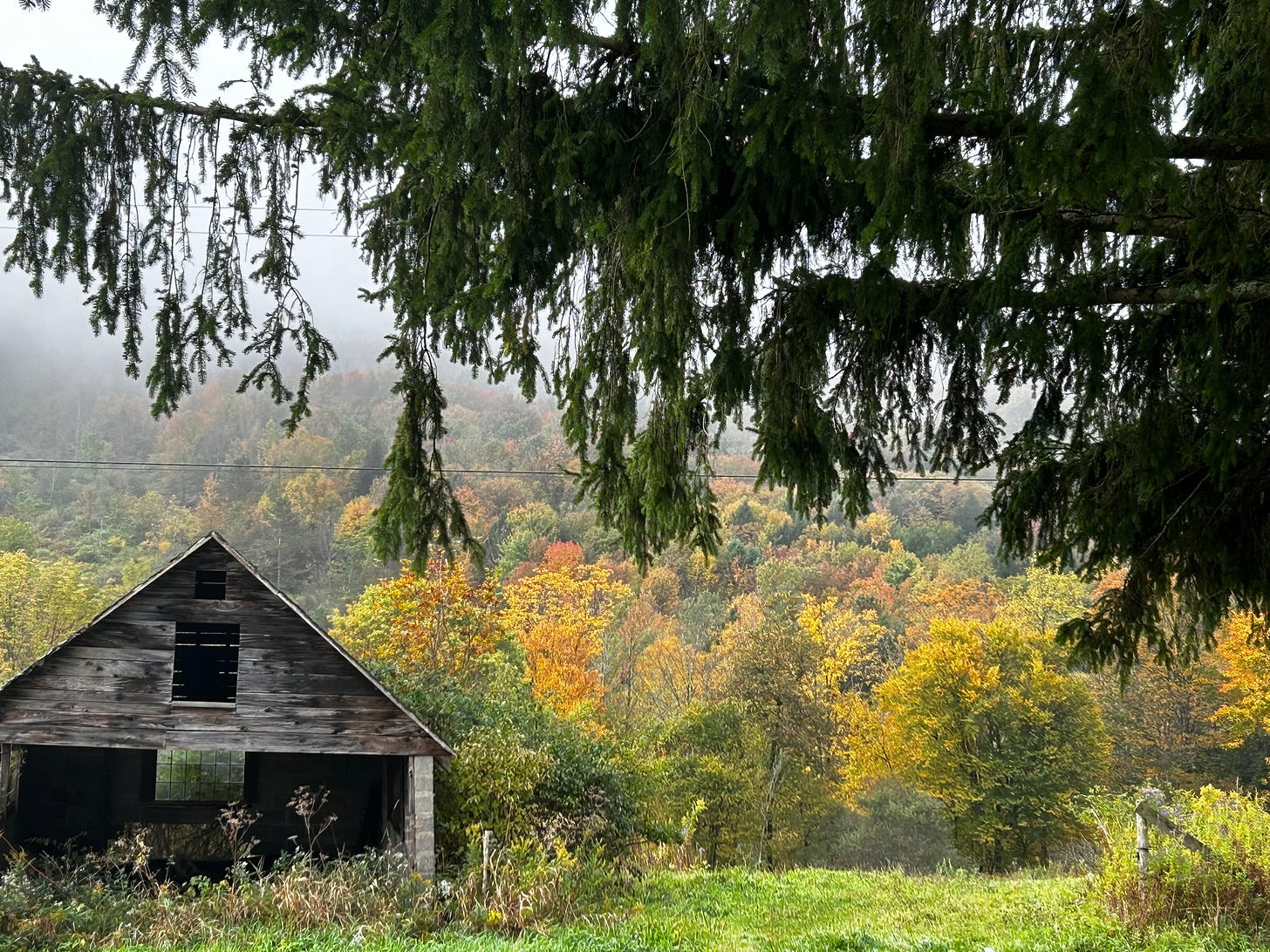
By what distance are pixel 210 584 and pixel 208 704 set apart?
1444mm

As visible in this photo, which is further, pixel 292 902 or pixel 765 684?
pixel 765 684

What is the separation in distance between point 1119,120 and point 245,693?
1122 centimetres

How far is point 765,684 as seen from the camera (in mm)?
24156

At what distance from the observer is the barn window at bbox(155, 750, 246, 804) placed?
51.5 ft

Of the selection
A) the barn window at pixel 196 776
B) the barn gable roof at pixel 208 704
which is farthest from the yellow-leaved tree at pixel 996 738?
the barn gable roof at pixel 208 704

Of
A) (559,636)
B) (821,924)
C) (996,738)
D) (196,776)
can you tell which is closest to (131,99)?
(821,924)

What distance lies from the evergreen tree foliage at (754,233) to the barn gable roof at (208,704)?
269 inches

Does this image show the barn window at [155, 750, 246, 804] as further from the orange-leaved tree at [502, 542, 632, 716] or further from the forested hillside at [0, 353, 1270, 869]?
the orange-leaved tree at [502, 542, 632, 716]

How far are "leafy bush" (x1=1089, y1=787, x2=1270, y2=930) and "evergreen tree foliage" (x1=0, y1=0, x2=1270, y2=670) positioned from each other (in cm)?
464

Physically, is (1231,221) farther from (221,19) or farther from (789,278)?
(221,19)

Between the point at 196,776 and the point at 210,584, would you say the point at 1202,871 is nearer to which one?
the point at 210,584

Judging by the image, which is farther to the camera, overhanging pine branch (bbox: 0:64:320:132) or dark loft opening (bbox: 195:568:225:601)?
dark loft opening (bbox: 195:568:225:601)

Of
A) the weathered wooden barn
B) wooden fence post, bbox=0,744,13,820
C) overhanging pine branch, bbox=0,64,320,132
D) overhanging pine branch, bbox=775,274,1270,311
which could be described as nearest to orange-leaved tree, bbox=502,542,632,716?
the weathered wooden barn

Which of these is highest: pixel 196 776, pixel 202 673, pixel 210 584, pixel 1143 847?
pixel 210 584
